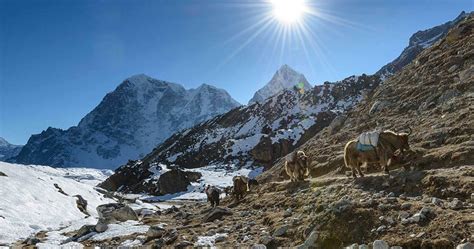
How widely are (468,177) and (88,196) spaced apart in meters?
54.4

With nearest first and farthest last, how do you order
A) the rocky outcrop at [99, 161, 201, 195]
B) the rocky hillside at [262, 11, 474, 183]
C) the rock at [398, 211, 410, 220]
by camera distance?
the rock at [398, 211, 410, 220]
the rocky hillside at [262, 11, 474, 183]
the rocky outcrop at [99, 161, 201, 195]

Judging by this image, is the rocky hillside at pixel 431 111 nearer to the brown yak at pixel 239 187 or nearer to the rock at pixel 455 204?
the brown yak at pixel 239 187

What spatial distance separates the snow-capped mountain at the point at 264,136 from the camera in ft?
388

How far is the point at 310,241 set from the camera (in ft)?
35.8

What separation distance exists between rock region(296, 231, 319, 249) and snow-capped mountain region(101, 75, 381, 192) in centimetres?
9881

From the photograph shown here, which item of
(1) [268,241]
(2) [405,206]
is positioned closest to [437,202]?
(2) [405,206]

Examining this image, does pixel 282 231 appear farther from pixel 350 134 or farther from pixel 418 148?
pixel 350 134

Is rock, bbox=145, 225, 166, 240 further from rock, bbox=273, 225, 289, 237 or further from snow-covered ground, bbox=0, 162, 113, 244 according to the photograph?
snow-covered ground, bbox=0, 162, 113, 244

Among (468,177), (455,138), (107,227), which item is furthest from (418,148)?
(107,227)

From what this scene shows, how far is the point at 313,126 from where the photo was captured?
12925 centimetres

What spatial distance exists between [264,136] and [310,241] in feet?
386

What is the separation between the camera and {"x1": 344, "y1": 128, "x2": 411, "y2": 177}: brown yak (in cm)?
1811

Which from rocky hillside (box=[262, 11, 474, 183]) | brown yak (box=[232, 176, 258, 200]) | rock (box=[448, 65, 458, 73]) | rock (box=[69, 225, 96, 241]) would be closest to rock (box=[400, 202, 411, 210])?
rocky hillside (box=[262, 11, 474, 183])

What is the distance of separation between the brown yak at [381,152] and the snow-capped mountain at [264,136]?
90550 mm
